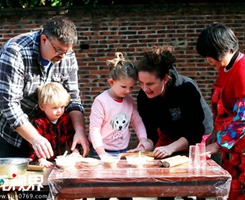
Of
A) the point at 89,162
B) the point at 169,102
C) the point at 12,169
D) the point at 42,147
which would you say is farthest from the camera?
the point at 169,102

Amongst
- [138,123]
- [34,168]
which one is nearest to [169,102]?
[138,123]

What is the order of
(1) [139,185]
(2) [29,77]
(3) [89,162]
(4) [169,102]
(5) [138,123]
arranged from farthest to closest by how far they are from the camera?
(5) [138,123]
(4) [169,102]
(2) [29,77]
(3) [89,162]
(1) [139,185]

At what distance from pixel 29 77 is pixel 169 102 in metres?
1.15

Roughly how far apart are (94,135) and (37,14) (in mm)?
4273

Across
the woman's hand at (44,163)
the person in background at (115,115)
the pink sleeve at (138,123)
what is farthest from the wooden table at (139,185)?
the pink sleeve at (138,123)

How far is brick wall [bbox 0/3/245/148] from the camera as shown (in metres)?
7.77

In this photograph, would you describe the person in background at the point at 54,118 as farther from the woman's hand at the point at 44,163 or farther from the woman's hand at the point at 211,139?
the woman's hand at the point at 211,139

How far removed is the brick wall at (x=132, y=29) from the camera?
7766mm

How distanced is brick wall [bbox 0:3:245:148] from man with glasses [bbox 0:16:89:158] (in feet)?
12.1

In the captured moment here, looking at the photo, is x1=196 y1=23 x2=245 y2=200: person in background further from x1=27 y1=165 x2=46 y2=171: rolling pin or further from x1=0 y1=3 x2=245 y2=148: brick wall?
x1=0 y1=3 x2=245 y2=148: brick wall

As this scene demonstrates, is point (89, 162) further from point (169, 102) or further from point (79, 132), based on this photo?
point (169, 102)

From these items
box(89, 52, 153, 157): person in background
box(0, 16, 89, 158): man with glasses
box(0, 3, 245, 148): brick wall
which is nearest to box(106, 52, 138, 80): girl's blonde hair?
box(89, 52, 153, 157): person in background

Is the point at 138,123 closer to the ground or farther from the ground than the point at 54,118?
closer to the ground

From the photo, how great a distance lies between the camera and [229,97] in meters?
3.66
